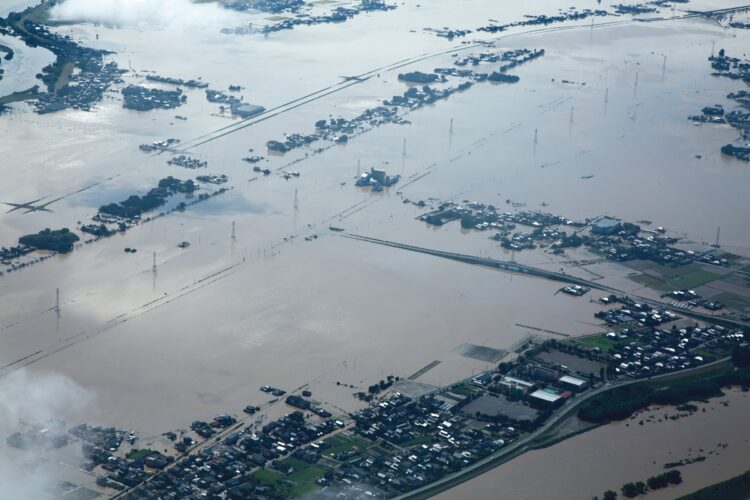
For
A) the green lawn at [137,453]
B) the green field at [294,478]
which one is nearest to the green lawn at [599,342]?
the green field at [294,478]

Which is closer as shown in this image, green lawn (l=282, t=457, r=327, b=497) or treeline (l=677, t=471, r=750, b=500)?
green lawn (l=282, t=457, r=327, b=497)

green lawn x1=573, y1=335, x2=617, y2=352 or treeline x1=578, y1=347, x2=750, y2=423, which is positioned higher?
green lawn x1=573, y1=335, x2=617, y2=352

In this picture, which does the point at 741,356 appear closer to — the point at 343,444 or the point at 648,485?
the point at 648,485

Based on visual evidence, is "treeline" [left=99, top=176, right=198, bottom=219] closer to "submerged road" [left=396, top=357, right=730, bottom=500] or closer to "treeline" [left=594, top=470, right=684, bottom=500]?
"submerged road" [left=396, top=357, right=730, bottom=500]

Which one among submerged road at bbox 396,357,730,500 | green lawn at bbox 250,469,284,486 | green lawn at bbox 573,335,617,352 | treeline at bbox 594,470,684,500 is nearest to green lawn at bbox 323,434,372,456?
green lawn at bbox 250,469,284,486

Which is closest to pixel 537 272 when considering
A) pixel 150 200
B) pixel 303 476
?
pixel 150 200

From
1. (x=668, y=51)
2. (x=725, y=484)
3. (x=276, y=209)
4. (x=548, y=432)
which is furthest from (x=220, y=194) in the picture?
(x=668, y=51)

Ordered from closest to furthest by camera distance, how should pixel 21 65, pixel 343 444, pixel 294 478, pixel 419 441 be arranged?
pixel 294 478, pixel 343 444, pixel 419 441, pixel 21 65
